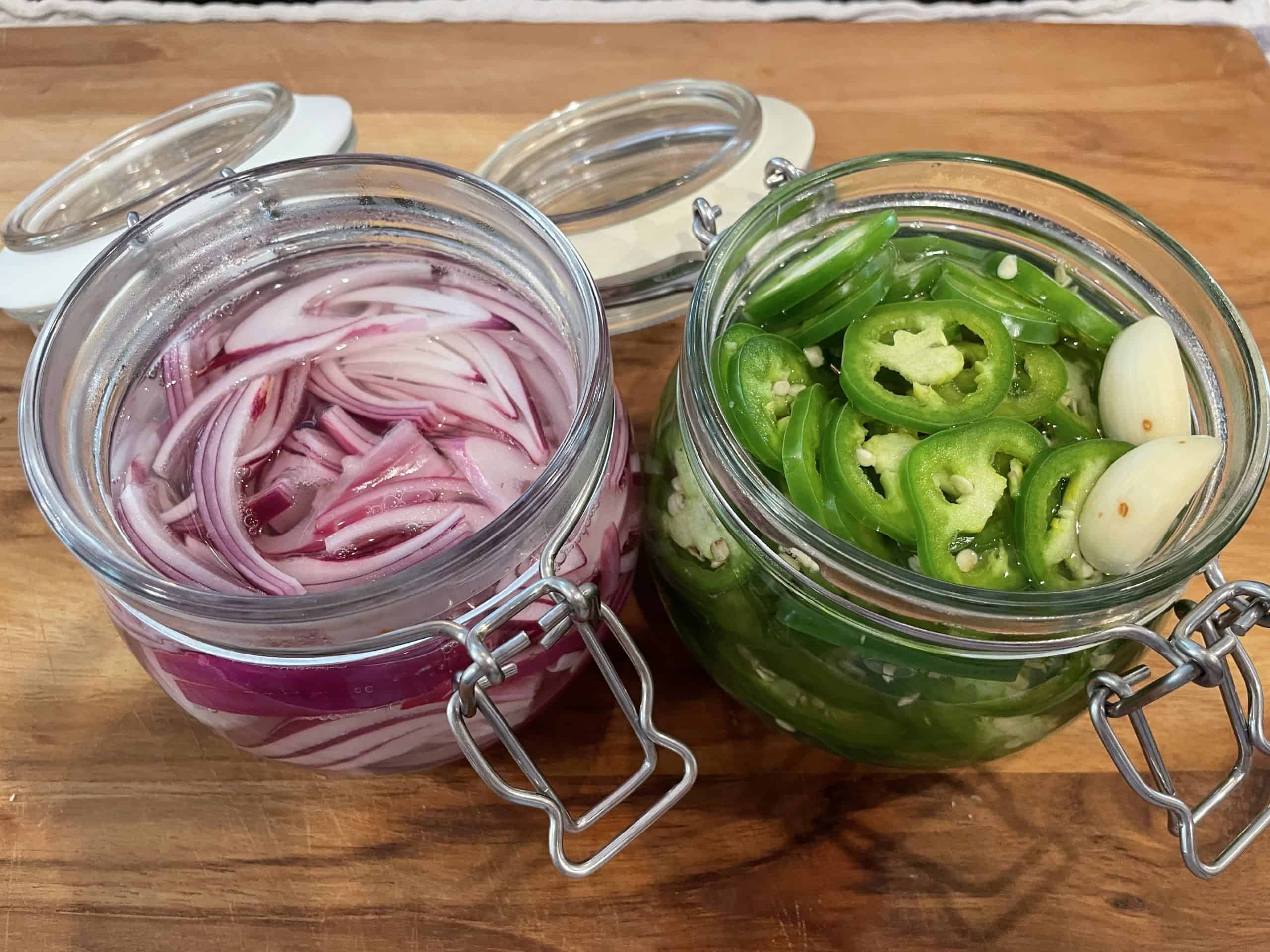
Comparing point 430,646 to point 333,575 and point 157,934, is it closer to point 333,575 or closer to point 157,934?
point 333,575

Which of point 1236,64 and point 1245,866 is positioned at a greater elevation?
point 1236,64

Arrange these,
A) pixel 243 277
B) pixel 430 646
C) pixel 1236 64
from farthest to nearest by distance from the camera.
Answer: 1. pixel 1236 64
2. pixel 243 277
3. pixel 430 646

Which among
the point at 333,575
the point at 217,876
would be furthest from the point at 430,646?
the point at 217,876

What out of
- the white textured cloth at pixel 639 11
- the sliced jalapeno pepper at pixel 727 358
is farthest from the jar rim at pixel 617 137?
the sliced jalapeno pepper at pixel 727 358

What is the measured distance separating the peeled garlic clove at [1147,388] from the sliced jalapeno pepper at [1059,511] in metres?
0.04

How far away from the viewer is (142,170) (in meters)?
1.18

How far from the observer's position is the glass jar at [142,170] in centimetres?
101

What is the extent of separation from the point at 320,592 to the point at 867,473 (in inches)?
15.5

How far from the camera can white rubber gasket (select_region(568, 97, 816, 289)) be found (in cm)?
104

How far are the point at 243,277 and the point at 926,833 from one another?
800mm

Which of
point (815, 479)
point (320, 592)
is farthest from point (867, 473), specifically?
point (320, 592)

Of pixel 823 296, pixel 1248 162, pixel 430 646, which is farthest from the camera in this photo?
pixel 1248 162

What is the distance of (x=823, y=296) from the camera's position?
2.40ft

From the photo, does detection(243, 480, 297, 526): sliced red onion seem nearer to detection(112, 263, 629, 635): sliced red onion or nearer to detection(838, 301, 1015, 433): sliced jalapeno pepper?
detection(112, 263, 629, 635): sliced red onion
